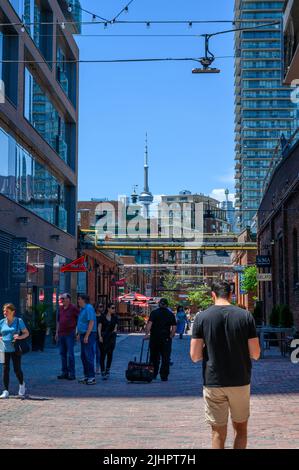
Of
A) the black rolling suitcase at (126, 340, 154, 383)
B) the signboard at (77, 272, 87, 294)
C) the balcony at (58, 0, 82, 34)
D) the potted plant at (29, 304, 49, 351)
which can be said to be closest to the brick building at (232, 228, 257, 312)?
the signboard at (77, 272, 87, 294)

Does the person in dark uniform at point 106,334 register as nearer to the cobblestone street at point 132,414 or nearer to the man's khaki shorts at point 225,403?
the cobblestone street at point 132,414

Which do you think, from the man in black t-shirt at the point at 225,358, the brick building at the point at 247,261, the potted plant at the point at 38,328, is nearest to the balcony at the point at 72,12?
the potted plant at the point at 38,328

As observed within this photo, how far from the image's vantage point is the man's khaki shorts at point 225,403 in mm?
6488

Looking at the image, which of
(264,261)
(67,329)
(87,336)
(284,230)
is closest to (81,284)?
(264,261)

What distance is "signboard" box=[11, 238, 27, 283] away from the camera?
80.2 ft

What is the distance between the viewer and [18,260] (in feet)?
80.6

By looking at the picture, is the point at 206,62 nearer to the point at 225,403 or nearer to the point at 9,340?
the point at 9,340

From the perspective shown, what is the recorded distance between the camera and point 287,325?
24359mm

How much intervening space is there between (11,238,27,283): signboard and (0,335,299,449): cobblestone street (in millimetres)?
7252

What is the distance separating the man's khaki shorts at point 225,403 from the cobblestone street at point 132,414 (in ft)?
6.41

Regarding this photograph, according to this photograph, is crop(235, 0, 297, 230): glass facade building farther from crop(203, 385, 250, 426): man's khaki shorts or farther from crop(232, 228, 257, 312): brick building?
crop(203, 385, 250, 426): man's khaki shorts

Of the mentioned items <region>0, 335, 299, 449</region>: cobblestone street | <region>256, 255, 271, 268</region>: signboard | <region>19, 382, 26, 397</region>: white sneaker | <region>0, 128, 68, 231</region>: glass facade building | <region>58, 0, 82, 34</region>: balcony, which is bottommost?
<region>0, 335, 299, 449</region>: cobblestone street

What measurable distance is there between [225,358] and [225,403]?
40 cm
